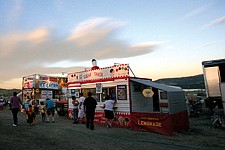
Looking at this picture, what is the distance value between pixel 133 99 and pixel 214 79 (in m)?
6.17

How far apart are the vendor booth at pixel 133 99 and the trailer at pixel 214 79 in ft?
11.8

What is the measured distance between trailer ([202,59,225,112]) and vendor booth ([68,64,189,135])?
11.8ft

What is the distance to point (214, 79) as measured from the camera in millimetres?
13297

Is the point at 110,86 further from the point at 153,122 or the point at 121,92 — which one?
the point at 153,122

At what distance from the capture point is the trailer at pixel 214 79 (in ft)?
43.2

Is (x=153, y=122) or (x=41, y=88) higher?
(x=41, y=88)

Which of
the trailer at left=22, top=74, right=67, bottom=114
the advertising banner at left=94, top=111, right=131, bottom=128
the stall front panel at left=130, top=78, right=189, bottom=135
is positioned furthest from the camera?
the trailer at left=22, top=74, right=67, bottom=114

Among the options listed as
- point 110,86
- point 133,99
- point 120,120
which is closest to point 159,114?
point 133,99

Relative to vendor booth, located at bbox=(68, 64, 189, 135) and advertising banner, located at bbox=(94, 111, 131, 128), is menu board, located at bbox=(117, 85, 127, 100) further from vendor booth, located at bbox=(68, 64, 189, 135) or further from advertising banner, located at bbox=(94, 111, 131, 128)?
advertising banner, located at bbox=(94, 111, 131, 128)

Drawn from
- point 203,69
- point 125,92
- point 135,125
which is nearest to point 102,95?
point 125,92

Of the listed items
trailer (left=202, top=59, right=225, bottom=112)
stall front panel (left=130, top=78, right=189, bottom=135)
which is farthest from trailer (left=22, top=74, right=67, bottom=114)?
trailer (left=202, top=59, right=225, bottom=112)

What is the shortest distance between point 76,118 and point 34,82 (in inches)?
548

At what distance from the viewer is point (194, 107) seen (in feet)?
54.4

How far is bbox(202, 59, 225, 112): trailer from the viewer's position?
43.2 ft
